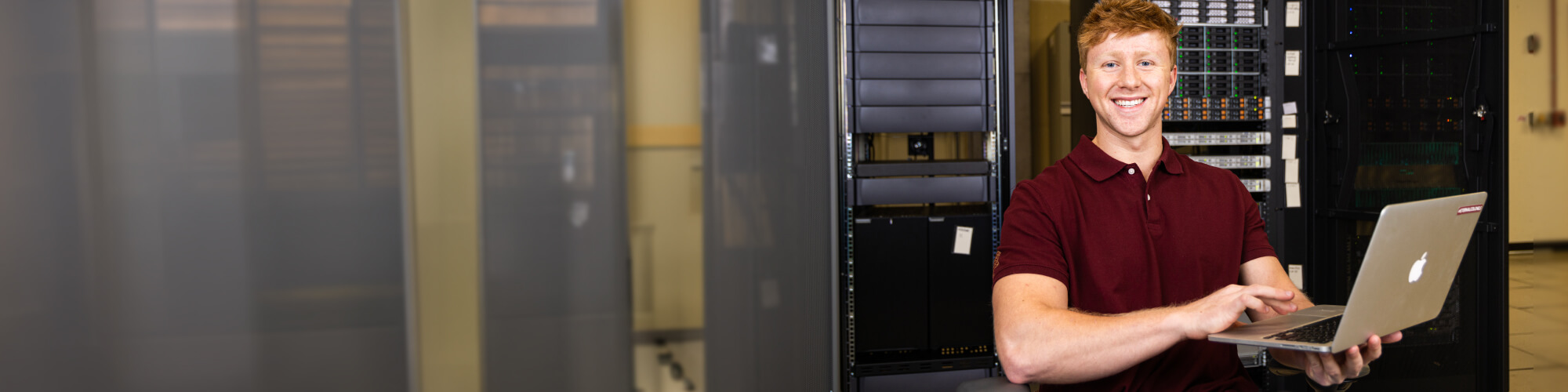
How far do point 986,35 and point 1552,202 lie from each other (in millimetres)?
1462

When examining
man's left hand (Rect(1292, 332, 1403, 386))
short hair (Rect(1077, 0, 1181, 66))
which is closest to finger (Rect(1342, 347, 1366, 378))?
man's left hand (Rect(1292, 332, 1403, 386))

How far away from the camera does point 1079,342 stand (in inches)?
40.3

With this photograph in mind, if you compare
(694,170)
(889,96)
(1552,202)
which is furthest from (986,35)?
(1552,202)

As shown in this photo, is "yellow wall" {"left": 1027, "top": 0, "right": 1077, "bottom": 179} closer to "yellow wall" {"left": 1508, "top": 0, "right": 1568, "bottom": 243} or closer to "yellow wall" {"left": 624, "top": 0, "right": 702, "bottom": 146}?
"yellow wall" {"left": 1508, "top": 0, "right": 1568, "bottom": 243}

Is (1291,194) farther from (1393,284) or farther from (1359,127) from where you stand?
(1393,284)

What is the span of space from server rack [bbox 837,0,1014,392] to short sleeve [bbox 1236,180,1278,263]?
1.06 meters

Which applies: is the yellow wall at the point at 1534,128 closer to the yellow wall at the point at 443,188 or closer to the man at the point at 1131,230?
the man at the point at 1131,230

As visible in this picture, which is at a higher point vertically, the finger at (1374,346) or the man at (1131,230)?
the man at (1131,230)

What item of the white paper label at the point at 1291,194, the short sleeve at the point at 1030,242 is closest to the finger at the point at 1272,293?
the short sleeve at the point at 1030,242

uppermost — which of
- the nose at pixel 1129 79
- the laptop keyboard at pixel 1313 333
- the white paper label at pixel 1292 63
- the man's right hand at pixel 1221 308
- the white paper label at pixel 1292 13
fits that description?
the white paper label at pixel 1292 13

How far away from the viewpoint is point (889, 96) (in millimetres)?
2309

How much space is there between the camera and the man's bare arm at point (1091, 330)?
38.2 inches

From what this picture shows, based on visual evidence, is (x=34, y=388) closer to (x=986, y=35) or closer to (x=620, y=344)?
(x=620, y=344)

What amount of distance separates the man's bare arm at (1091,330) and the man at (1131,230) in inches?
0.6
